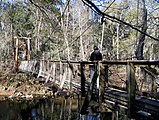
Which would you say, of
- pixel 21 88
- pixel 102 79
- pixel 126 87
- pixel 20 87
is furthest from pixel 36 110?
pixel 126 87

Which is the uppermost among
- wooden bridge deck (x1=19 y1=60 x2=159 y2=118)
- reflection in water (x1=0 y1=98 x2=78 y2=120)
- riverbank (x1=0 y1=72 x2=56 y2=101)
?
wooden bridge deck (x1=19 y1=60 x2=159 y2=118)

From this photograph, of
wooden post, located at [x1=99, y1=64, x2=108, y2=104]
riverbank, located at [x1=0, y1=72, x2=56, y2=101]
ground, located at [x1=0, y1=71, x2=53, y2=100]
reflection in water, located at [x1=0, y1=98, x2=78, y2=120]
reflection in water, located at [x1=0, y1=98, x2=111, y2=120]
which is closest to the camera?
wooden post, located at [x1=99, y1=64, x2=108, y2=104]

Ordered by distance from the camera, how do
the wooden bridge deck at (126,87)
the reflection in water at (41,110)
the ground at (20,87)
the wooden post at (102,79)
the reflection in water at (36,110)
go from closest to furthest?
the wooden bridge deck at (126,87)
the wooden post at (102,79)
the reflection in water at (41,110)
the reflection in water at (36,110)
the ground at (20,87)

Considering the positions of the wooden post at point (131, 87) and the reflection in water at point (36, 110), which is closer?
the wooden post at point (131, 87)

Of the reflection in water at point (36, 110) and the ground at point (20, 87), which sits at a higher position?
the ground at point (20, 87)

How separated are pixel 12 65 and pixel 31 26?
35.4 feet

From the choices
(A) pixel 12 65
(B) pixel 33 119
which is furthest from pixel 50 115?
(A) pixel 12 65

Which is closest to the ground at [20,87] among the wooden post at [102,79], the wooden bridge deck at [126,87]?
the wooden bridge deck at [126,87]

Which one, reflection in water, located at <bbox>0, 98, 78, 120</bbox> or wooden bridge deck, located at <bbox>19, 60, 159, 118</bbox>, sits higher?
wooden bridge deck, located at <bbox>19, 60, 159, 118</bbox>

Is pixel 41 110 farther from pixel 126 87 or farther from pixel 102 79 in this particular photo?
pixel 126 87

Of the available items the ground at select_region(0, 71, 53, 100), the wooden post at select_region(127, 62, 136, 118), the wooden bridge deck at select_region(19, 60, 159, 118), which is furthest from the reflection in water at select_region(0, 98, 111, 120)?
the wooden post at select_region(127, 62, 136, 118)

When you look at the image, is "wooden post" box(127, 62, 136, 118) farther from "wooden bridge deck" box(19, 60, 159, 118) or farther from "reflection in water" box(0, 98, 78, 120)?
"reflection in water" box(0, 98, 78, 120)

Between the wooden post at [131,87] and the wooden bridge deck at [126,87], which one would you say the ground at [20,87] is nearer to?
the wooden bridge deck at [126,87]

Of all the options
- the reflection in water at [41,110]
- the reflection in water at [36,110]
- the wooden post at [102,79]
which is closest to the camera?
the wooden post at [102,79]
